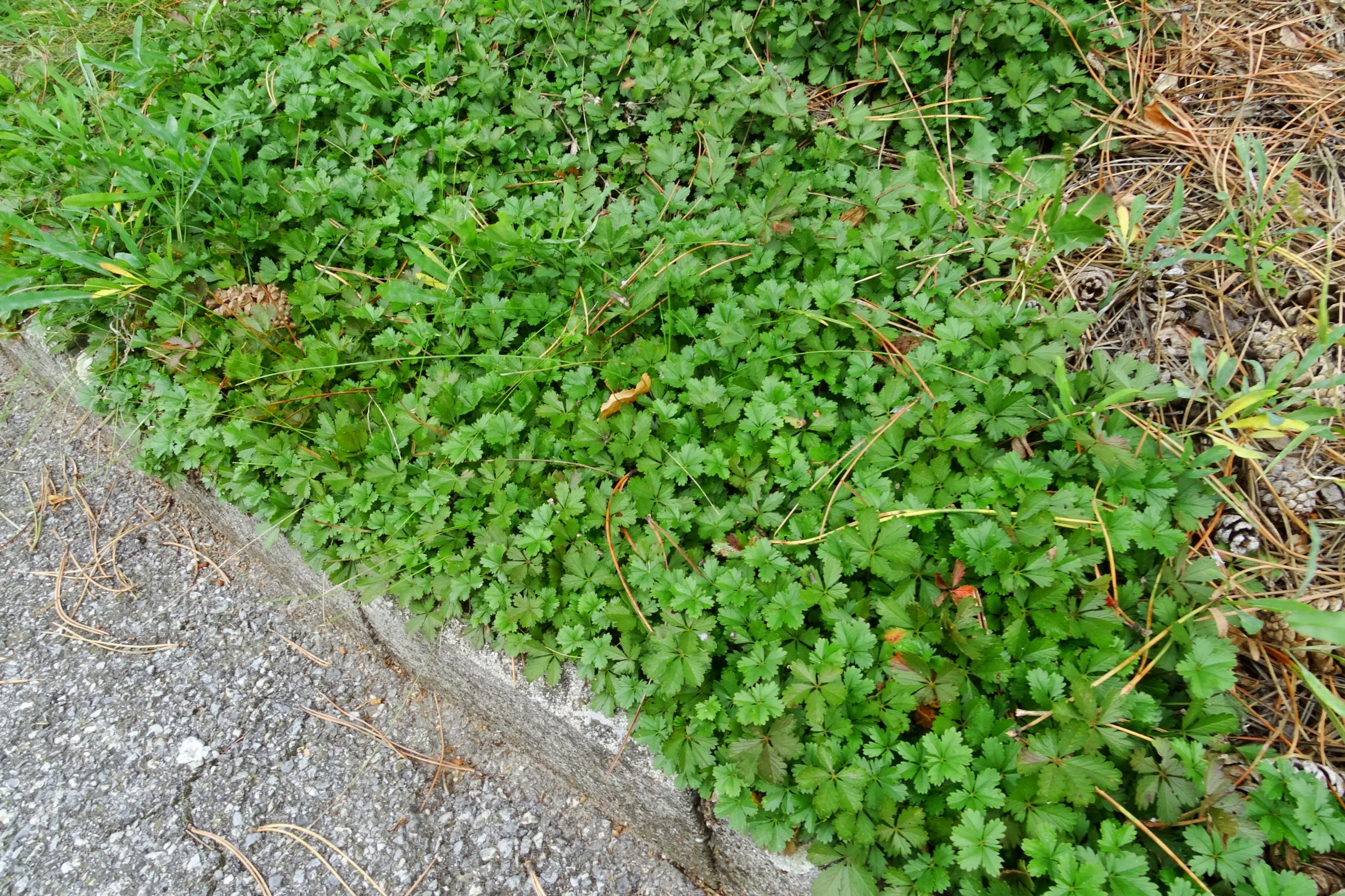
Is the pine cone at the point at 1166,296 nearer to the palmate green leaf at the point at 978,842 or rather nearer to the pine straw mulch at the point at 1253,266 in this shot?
the pine straw mulch at the point at 1253,266

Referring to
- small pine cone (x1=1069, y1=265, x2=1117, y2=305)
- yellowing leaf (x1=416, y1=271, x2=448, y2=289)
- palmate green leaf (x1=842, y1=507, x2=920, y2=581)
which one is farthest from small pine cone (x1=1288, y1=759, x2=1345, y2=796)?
yellowing leaf (x1=416, y1=271, x2=448, y2=289)

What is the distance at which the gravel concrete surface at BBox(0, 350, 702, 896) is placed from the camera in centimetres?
211

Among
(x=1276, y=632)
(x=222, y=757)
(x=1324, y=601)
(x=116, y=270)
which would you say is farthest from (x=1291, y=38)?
(x=222, y=757)

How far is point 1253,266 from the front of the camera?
6.93 feet

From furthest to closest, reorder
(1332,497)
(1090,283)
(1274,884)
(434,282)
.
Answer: (434,282), (1090,283), (1332,497), (1274,884)

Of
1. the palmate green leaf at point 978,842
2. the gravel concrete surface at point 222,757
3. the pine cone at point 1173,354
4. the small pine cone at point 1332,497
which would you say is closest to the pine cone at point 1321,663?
the small pine cone at point 1332,497

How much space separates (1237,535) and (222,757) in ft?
9.69

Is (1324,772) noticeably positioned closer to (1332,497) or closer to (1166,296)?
(1332,497)

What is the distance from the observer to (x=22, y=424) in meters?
3.26

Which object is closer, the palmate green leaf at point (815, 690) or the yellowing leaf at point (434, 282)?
the palmate green leaf at point (815, 690)

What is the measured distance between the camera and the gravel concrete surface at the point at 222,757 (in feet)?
6.93

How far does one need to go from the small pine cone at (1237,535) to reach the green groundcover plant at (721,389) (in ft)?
0.55

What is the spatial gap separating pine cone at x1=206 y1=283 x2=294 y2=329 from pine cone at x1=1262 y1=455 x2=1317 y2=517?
9.53 feet

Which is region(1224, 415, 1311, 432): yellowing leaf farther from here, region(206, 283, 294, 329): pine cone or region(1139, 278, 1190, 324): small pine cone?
region(206, 283, 294, 329): pine cone
